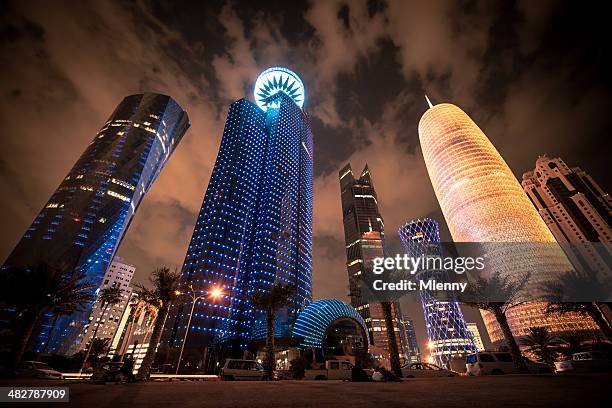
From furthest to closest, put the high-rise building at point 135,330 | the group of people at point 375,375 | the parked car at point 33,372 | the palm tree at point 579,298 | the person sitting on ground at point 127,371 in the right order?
the high-rise building at point 135,330, the palm tree at point 579,298, the parked car at point 33,372, the person sitting on ground at point 127,371, the group of people at point 375,375

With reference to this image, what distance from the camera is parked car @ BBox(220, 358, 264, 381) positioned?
24.7m

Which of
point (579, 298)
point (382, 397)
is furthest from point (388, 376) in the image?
point (579, 298)

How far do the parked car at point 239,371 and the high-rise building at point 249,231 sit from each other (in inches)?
2373

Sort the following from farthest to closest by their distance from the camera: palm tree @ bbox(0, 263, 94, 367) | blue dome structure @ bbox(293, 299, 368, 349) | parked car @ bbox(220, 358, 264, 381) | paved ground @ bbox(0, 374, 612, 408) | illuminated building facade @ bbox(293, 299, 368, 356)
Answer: blue dome structure @ bbox(293, 299, 368, 349) < illuminated building facade @ bbox(293, 299, 368, 356) < parked car @ bbox(220, 358, 264, 381) < palm tree @ bbox(0, 263, 94, 367) < paved ground @ bbox(0, 374, 612, 408)

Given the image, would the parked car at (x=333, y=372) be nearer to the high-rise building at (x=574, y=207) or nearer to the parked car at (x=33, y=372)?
the parked car at (x=33, y=372)

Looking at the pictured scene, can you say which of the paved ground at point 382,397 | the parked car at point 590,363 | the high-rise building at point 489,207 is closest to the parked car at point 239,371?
the paved ground at point 382,397

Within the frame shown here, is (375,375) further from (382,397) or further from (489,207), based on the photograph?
(489,207)

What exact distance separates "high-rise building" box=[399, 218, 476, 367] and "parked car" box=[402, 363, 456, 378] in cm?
6210

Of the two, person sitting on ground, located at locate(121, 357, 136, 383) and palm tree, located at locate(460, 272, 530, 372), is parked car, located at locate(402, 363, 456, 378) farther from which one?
person sitting on ground, located at locate(121, 357, 136, 383)

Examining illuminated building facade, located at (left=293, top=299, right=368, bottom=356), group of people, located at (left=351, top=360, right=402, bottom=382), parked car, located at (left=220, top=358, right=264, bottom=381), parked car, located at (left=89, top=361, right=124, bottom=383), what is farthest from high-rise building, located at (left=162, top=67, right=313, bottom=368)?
group of people, located at (left=351, top=360, right=402, bottom=382)

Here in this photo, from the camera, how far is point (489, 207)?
79.8 m

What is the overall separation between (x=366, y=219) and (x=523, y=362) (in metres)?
177

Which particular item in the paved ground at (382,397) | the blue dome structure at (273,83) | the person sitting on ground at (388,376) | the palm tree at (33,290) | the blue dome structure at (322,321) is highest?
the blue dome structure at (273,83)

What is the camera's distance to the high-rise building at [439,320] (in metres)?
91.2
